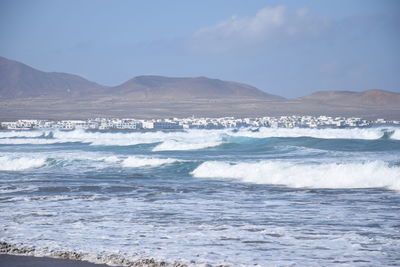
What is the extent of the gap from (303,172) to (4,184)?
9142 mm

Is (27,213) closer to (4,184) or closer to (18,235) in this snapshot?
(18,235)

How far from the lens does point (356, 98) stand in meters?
118

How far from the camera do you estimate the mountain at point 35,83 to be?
156750mm

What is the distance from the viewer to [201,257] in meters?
8.34

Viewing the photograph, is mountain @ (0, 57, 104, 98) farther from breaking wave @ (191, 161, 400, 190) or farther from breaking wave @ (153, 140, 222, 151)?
breaking wave @ (191, 161, 400, 190)

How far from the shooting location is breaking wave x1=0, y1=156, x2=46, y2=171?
25938 mm

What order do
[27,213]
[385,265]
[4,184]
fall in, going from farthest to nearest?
[4,184] < [27,213] < [385,265]

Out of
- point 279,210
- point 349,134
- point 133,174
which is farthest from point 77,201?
point 349,134

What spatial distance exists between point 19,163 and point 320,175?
14.1 meters

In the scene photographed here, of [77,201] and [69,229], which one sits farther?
[77,201]

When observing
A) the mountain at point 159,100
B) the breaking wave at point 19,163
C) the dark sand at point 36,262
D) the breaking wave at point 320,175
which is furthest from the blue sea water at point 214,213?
the mountain at point 159,100

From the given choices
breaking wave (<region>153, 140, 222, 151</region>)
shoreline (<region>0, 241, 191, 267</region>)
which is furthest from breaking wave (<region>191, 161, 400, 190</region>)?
breaking wave (<region>153, 140, 222, 151</region>)

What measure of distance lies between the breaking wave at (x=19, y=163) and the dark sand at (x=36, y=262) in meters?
17.7

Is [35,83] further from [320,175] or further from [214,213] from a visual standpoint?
[214,213]
